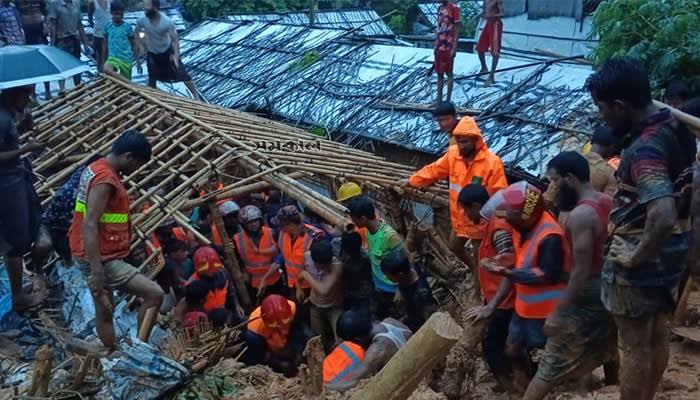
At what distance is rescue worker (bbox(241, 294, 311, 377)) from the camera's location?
5195 mm

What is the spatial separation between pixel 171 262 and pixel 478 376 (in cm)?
290

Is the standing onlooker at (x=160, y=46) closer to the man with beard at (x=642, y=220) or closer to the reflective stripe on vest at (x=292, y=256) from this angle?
the reflective stripe on vest at (x=292, y=256)

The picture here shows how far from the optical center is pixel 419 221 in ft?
20.2

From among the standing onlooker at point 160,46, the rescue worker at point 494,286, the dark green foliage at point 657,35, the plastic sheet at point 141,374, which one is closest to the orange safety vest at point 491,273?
the rescue worker at point 494,286

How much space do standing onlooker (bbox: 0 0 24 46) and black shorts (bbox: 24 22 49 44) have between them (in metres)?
0.98

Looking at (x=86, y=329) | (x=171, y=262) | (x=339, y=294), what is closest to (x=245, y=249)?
(x=171, y=262)

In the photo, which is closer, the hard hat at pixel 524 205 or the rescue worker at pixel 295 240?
the hard hat at pixel 524 205

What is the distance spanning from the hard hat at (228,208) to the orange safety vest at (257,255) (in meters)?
0.37

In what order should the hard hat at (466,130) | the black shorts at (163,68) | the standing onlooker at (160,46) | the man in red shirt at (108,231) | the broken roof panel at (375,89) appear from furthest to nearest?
the black shorts at (163,68)
the standing onlooker at (160,46)
the broken roof panel at (375,89)
the hard hat at (466,130)
the man in red shirt at (108,231)

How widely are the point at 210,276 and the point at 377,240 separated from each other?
147 centimetres

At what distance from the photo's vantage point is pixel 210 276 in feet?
18.3

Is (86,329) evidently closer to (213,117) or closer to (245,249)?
(245,249)

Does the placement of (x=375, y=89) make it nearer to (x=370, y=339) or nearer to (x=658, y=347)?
(x=370, y=339)

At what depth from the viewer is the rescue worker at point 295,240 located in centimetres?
566
